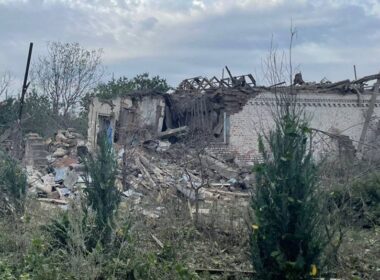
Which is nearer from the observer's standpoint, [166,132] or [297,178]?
[297,178]

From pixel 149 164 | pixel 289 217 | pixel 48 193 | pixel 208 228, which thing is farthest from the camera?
pixel 149 164

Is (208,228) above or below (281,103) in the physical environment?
below

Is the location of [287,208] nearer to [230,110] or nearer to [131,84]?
[230,110]

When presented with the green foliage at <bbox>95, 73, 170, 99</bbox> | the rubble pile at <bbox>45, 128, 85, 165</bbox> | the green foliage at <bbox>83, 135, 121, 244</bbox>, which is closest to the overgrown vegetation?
the green foliage at <bbox>83, 135, 121, 244</bbox>

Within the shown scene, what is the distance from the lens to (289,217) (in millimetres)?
7289

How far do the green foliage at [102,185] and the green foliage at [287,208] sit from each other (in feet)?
9.26

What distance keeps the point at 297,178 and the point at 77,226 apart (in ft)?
10.9

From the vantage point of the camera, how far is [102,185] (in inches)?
376

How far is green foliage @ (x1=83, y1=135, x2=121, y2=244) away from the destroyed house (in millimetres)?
12995

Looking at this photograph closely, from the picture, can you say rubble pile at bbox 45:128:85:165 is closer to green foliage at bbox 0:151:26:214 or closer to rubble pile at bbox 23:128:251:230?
rubble pile at bbox 23:128:251:230

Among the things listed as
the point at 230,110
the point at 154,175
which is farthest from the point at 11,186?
the point at 230,110

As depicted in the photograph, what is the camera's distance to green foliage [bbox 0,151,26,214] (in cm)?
1134

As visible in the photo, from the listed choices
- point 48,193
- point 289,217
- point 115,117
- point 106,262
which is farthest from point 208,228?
point 115,117

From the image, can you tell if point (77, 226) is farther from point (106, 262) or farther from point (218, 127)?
point (218, 127)
